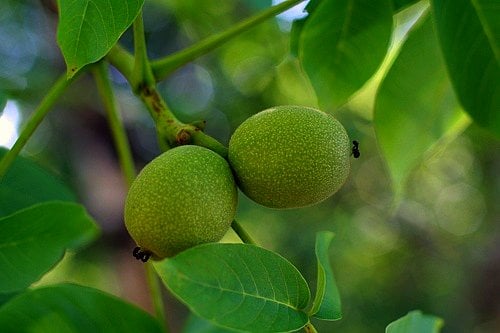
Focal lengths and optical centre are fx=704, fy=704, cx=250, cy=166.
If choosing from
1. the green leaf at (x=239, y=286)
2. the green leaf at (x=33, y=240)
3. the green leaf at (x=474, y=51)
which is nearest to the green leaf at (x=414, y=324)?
the green leaf at (x=239, y=286)

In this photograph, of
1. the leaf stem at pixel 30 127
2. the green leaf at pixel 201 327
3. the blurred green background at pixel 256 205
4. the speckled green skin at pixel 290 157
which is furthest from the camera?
the blurred green background at pixel 256 205

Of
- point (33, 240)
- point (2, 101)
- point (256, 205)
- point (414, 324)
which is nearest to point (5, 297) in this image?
point (33, 240)

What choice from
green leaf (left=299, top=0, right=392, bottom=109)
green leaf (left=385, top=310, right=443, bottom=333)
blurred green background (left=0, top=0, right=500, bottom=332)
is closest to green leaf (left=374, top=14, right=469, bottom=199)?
green leaf (left=299, top=0, right=392, bottom=109)

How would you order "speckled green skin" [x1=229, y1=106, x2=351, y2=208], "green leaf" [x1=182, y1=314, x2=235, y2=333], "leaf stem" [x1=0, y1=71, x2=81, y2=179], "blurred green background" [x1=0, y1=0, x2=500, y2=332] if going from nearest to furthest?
"speckled green skin" [x1=229, y1=106, x2=351, y2=208] → "leaf stem" [x1=0, y1=71, x2=81, y2=179] → "green leaf" [x1=182, y1=314, x2=235, y2=333] → "blurred green background" [x1=0, y1=0, x2=500, y2=332]

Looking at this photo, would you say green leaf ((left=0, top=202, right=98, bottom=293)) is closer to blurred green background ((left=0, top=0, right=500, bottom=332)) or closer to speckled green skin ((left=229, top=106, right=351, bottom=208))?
speckled green skin ((left=229, top=106, right=351, bottom=208))

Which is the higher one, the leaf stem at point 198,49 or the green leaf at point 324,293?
the leaf stem at point 198,49

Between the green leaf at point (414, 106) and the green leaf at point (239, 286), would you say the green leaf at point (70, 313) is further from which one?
the green leaf at point (414, 106)
